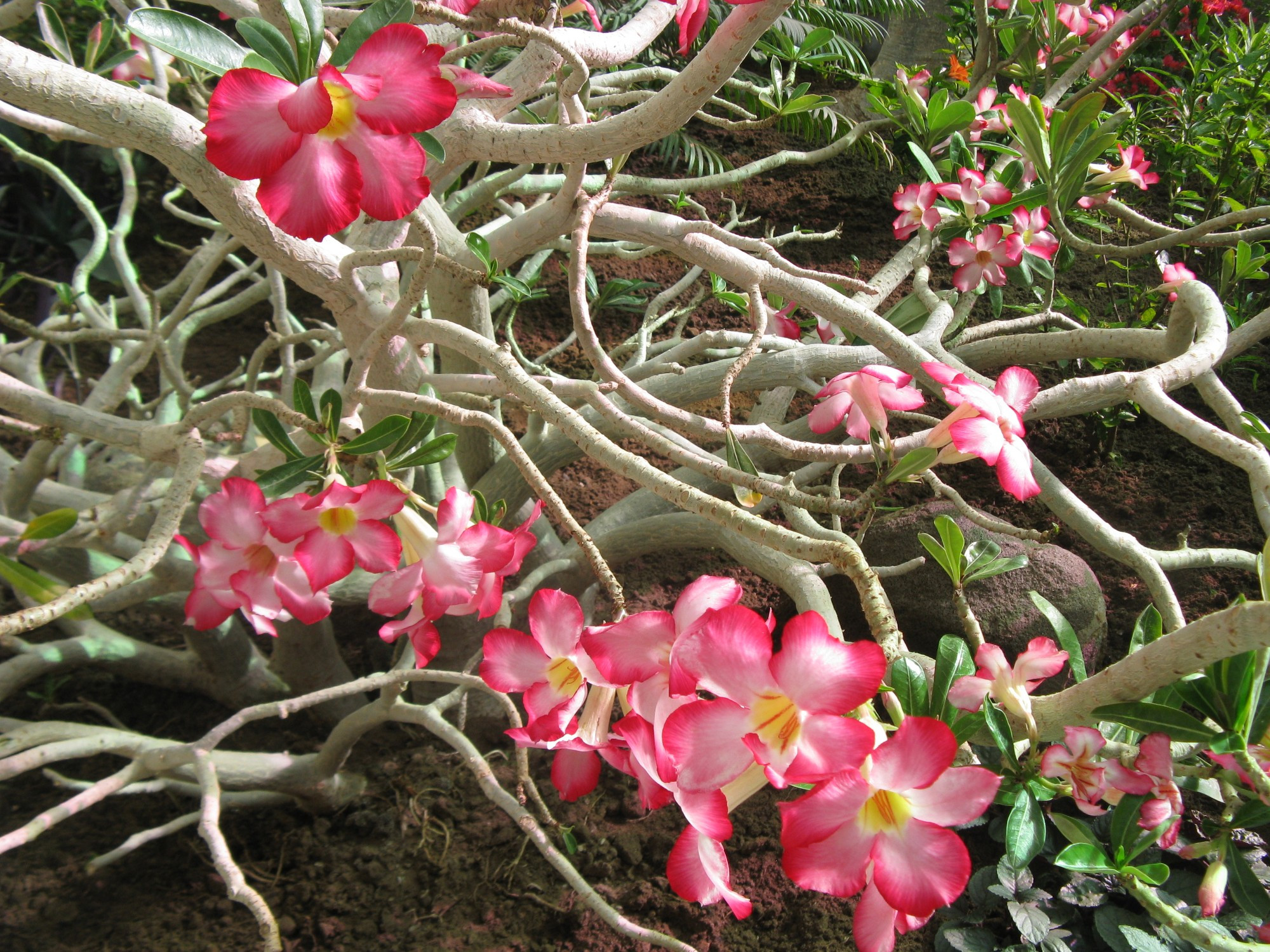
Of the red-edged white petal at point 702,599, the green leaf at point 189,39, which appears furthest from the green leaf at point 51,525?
the red-edged white petal at point 702,599

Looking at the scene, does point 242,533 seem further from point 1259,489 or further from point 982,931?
point 982,931

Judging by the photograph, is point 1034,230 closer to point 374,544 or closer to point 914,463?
point 914,463

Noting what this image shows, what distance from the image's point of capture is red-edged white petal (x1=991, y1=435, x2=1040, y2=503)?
61cm

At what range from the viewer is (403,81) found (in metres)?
0.48

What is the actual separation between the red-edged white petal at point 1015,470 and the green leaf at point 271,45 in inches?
24.1

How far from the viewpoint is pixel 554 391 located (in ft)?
2.79

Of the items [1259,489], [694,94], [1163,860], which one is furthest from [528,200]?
[1163,860]

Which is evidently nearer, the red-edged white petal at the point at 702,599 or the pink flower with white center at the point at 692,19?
the red-edged white petal at the point at 702,599

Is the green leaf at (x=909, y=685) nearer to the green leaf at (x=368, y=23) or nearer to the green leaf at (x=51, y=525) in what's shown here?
the green leaf at (x=368, y=23)

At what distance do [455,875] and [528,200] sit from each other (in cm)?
189

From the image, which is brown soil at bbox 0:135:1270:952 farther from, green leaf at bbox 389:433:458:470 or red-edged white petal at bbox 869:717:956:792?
red-edged white petal at bbox 869:717:956:792

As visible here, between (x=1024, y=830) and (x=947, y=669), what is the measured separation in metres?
0.18

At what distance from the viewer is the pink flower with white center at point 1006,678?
646mm

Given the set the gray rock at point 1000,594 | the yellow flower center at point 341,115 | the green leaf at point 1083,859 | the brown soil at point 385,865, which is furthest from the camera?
the gray rock at point 1000,594
